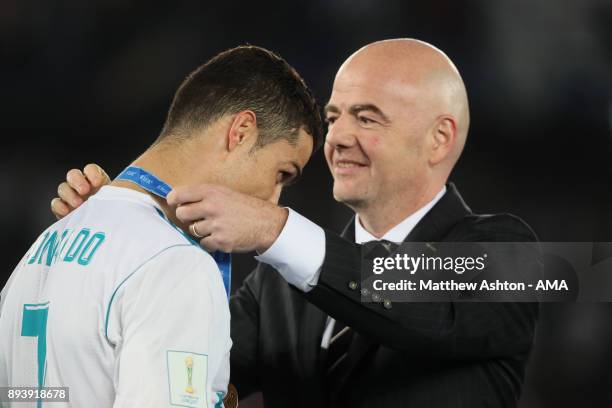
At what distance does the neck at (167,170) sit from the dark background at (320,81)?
3325 millimetres

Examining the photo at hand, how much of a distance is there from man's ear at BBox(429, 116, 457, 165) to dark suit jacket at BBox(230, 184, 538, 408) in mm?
138

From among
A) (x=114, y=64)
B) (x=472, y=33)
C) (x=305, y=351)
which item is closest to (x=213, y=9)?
(x=114, y=64)

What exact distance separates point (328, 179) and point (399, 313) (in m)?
3.36

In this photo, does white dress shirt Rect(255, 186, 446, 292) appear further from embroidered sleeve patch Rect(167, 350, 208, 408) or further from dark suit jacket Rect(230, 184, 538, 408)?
embroidered sleeve patch Rect(167, 350, 208, 408)

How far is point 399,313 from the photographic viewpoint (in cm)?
181

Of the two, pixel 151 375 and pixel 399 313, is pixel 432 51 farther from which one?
pixel 151 375

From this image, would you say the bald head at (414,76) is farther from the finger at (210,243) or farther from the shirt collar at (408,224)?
the finger at (210,243)

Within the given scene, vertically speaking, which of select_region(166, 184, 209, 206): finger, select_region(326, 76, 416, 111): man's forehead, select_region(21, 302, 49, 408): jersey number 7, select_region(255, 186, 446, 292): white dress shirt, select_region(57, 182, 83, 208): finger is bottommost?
select_region(21, 302, 49, 408): jersey number 7

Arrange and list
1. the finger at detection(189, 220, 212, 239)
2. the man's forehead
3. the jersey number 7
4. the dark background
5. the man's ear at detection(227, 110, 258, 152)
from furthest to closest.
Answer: the dark background
the man's forehead
the man's ear at detection(227, 110, 258, 152)
the finger at detection(189, 220, 212, 239)
the jersey number 7

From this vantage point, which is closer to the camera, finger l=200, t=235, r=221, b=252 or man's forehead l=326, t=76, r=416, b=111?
finger l=200, t=235, r=221, b=252

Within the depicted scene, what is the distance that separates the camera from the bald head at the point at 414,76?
2.47m

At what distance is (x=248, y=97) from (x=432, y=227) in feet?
2.82

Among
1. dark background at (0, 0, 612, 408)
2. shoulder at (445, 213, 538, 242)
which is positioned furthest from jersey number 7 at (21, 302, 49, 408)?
dark background at (0, 0, 612, 408)

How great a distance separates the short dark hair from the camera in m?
1.68
